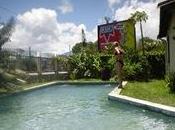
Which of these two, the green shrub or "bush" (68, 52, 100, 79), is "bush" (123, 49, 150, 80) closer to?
the green shrub

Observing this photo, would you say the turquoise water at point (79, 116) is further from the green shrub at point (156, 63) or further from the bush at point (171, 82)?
the green shrub at point (156, 63)

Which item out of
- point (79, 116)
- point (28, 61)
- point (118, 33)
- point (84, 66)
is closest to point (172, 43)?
point (79, 116)

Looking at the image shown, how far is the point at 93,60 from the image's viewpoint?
2838cm

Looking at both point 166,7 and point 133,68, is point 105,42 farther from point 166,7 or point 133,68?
point 166,7

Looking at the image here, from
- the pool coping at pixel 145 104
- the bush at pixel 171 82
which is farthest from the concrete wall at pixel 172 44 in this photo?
the pool coping at pixel 145 104

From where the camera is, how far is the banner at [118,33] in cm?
3389

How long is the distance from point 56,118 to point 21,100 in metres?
5.55

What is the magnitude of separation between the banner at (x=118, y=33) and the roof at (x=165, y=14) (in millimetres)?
10493

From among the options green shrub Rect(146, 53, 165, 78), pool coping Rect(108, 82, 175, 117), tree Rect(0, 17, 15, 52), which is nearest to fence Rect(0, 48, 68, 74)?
tree Rect(0, 17, 15, 52)

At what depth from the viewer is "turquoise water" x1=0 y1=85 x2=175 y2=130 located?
9.91 metres

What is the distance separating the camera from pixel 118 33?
34969 millimetres

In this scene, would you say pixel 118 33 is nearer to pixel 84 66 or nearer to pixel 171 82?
pixel 84 66

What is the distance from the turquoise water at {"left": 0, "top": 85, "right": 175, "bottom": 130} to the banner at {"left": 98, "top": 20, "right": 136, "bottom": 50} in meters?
18.8

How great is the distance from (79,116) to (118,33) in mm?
23956
